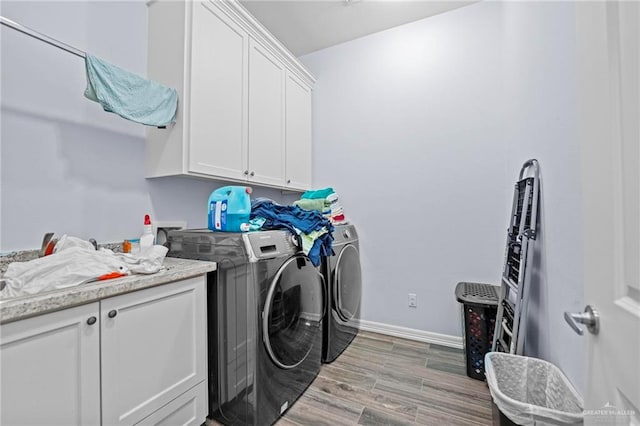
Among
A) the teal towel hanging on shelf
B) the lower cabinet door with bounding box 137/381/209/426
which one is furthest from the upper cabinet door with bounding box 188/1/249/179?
the lower cabinet door with bounding box 137/381/209/426

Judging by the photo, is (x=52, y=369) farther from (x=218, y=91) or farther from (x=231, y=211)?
(x=218, y=91)

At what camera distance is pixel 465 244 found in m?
2.15

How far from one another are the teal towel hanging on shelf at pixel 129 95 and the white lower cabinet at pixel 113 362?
0.92 meters

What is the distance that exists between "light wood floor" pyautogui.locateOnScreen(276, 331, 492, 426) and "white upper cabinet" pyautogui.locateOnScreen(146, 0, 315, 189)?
4.92ft

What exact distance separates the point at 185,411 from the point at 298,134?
218 centimetres

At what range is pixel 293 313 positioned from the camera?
147 cm

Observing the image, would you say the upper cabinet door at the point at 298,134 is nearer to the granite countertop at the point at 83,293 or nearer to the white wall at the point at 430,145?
the white wall at the point at 430,145

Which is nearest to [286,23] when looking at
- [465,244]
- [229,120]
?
[229,120]

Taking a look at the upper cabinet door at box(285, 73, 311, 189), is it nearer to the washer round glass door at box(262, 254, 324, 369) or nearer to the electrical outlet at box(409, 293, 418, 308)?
the washer round glass door at box(262, 254, 324, 369)

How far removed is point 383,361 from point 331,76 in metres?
2.67

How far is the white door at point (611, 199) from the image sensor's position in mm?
472

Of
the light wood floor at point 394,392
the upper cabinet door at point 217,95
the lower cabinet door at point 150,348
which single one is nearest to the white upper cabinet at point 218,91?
the upper cabinet door at point 217,95

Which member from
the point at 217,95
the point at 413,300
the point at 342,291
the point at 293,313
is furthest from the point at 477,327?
the point at 217,95

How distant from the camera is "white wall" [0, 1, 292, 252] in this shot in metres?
1.20
